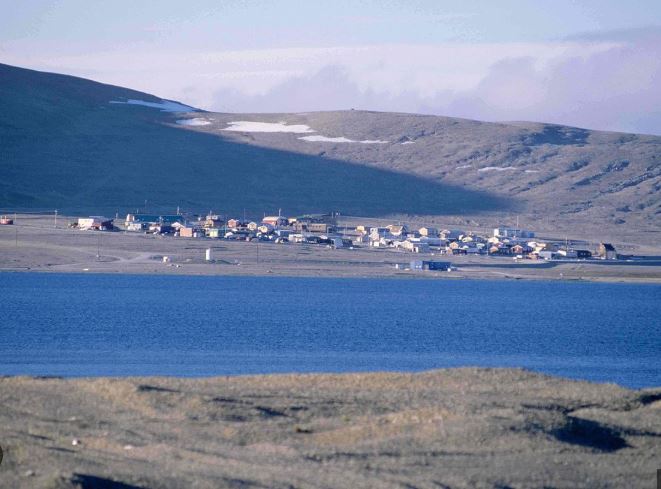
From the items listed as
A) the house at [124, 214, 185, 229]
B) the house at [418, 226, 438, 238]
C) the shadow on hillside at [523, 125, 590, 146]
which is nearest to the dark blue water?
the house at [124, 214, 185, 229]

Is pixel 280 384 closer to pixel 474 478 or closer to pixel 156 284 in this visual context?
pixel 474 478

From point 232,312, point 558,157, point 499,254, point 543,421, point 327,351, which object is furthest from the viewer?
point 558,157

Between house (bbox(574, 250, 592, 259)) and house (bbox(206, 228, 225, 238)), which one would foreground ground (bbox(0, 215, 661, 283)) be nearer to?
house (bbox(574, 250, 592, 259))

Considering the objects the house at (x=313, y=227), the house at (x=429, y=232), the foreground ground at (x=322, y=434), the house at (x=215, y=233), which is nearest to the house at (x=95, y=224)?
the house at (x=215, y=233)

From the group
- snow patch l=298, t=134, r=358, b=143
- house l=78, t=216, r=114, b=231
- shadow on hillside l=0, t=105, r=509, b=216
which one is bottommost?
house l=78, t=216, r=114, b=231

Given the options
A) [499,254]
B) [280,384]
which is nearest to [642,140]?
[499,254]

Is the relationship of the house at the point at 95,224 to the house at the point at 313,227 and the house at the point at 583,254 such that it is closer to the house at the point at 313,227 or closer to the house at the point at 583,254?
the house at the point at 313,227

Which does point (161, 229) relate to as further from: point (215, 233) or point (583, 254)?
point (583, 254)

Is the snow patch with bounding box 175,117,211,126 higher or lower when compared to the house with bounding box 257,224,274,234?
higher
